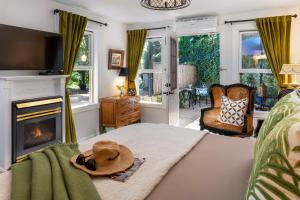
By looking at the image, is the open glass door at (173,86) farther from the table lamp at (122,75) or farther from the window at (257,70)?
the window at (257,70)

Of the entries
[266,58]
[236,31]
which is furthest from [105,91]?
[266,58]

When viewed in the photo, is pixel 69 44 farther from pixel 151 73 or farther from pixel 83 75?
pixel 151 73

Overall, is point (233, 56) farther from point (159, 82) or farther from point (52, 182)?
point (52, 182)

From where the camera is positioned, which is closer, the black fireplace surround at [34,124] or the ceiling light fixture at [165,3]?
the ceiling light fixture at [165,3]

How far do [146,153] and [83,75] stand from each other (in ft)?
10.3

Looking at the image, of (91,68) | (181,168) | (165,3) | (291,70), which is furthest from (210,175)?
(91,68)

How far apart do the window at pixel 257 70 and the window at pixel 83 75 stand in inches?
112

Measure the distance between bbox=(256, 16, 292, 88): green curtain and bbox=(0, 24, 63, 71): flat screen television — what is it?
10.8 feet

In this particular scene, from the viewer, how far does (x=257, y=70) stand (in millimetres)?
4297

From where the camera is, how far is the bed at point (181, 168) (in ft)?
3.69

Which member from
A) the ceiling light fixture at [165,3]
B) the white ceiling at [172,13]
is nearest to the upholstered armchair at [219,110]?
the white ceiling at [172,13]

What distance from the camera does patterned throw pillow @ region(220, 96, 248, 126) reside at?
343 cm

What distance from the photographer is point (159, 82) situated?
518 centimetres

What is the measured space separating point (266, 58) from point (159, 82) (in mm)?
2140
